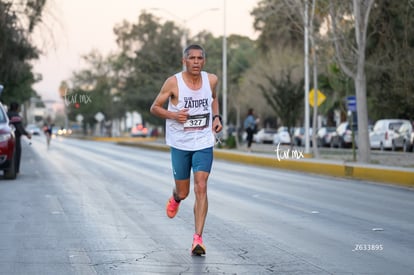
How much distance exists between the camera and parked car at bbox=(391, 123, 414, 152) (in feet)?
149

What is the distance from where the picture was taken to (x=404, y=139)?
4622 centimetres

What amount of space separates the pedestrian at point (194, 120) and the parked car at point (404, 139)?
36.3 metres

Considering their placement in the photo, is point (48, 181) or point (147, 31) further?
point (147, 31)

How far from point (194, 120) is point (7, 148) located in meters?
11.9

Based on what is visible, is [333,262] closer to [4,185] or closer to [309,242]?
[309,242]

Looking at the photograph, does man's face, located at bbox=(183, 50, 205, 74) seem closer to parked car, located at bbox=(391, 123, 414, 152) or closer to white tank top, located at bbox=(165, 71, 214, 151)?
white tank top, located at bbox=(165, 71, 214, 151)

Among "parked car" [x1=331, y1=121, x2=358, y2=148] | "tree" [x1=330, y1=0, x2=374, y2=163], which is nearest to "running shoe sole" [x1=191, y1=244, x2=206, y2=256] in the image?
"tree" [x1=330, y1=0, x2=374, y2=163]

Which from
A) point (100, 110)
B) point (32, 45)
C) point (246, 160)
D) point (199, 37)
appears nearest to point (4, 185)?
point (246, 160)

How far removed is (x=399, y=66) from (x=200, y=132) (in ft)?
80.0

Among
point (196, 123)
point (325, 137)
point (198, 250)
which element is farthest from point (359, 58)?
point (325, 137)

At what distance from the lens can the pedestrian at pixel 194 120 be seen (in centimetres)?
973

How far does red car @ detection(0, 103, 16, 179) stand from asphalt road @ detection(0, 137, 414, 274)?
1.81 feet

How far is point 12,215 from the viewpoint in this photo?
13406 mm

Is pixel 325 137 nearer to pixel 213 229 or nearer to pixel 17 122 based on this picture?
pixel 17 122
